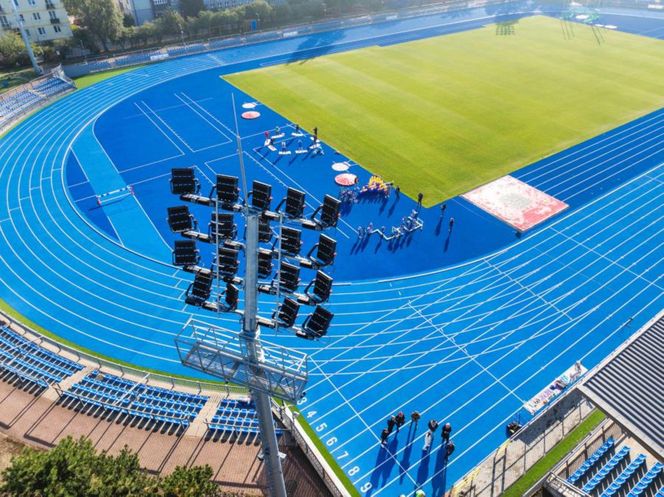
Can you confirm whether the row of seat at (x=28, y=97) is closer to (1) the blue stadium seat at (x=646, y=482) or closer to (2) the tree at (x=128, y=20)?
(2) the tree at (x=128, y=20)

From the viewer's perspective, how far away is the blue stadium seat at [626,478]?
58.6 ft

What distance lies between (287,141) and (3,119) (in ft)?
94.8

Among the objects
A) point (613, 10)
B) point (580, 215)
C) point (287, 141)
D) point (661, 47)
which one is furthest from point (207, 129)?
point (613, 10)

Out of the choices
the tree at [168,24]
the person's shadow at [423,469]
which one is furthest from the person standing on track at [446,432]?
the tree at [168,24]

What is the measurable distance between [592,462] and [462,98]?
1617 inches

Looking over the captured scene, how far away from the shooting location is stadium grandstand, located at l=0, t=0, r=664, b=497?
15711mm

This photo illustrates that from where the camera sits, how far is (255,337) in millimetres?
12438

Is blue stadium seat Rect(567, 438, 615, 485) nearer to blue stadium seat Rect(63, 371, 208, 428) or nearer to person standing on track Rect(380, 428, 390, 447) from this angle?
person standing on track Rect(380, 428, 390, 447)

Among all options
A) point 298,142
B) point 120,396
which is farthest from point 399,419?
point 298,142

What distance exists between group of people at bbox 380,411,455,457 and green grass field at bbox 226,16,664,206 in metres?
18.9

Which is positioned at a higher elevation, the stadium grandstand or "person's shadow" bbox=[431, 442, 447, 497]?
the stadium grandstand

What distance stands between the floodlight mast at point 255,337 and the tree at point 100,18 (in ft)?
216

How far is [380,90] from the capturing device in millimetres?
53094

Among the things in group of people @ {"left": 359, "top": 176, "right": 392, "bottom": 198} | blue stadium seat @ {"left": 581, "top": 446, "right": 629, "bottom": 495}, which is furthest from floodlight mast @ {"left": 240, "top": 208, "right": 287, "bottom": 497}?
group of people @ {"left": 359, "top": 176, "right": 392, "bottom": 198}
